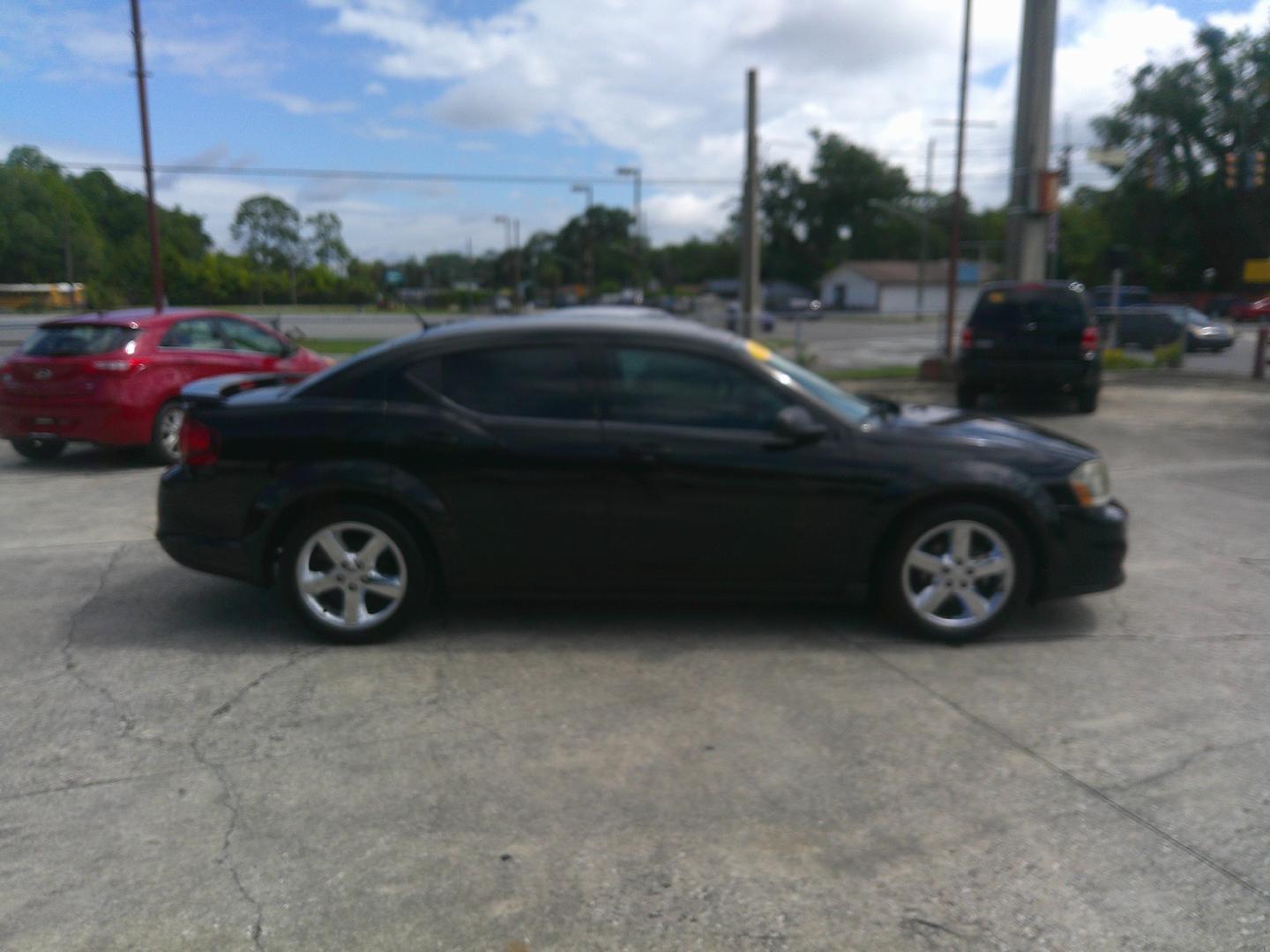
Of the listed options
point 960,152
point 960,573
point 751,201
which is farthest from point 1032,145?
point 960,573

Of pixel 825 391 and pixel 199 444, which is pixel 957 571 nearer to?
pixel 825 391

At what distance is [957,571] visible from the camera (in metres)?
5.02

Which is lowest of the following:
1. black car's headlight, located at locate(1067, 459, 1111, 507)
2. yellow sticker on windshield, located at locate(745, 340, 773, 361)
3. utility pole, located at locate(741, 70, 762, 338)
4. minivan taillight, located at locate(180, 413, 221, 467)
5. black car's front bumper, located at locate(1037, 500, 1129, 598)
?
black car's front bumper, located at locate(1037, 500, 1129, 598)

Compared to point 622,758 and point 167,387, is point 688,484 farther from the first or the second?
point 167,387

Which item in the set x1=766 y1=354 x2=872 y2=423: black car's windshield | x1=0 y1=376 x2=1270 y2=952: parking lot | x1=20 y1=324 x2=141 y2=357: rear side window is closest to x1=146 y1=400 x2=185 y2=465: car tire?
x1=20 y1=324 x2=141 y2=357: rear side window

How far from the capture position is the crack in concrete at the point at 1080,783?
3.12 meters

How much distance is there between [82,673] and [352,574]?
1227 millimetres

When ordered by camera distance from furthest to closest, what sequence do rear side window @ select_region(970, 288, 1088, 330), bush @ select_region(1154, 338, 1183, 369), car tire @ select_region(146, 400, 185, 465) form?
1. bush @ select_region(1154, 338, 1183, 369)
2. rear side window @ select_region(970, 288, 1088, 330)
3. car tire @ select_region(146, 400, 185, 465)

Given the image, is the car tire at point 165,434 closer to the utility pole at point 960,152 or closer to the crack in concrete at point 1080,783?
the crack in concrete at point 1080,783

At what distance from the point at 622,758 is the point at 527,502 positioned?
149 centimetres

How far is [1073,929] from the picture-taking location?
2857 mm

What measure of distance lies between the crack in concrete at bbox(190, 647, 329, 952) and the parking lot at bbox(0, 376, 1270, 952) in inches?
0.7

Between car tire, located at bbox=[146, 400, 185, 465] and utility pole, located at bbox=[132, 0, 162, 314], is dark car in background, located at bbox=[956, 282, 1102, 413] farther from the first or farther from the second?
utility pole, located at bbox=[132, 0, 162, 314]

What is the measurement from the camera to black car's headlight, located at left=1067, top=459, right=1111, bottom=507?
16.6 ft
